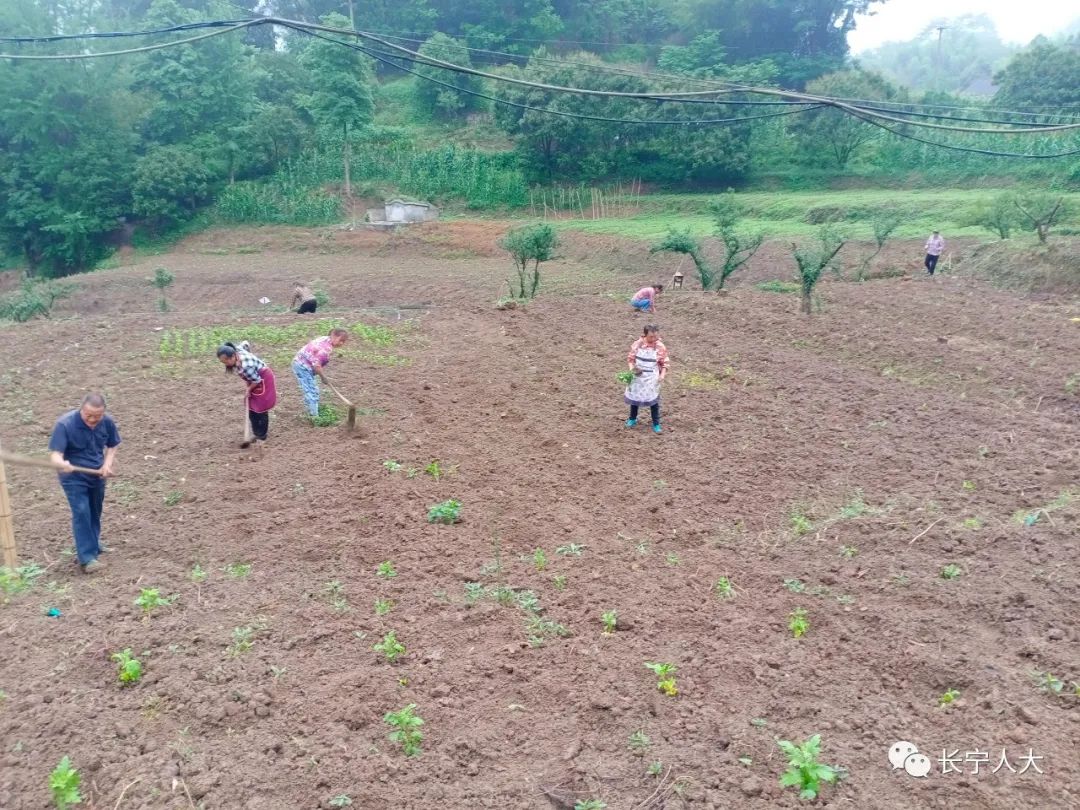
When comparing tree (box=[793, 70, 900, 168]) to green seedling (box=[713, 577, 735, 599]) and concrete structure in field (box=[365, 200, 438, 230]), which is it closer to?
concrete structure in field (box=[365, 200, 438, 230])

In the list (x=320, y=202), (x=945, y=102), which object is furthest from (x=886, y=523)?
(x=945, y=102)

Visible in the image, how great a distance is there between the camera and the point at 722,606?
5.82 m

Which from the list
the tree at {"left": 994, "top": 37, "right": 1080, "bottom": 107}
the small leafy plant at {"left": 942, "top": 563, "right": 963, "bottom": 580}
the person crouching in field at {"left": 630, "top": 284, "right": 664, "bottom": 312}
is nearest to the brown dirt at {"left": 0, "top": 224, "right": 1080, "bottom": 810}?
the small leafy plant at {"left": 942, "top": 563, "right": 963, "bottom": 580}

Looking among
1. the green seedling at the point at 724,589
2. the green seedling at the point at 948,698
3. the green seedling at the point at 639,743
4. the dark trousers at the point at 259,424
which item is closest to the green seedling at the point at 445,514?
the green seedling at the point at 724,589

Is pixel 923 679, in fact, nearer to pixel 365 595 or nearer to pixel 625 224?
pixel 365 595

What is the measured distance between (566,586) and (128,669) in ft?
9.62

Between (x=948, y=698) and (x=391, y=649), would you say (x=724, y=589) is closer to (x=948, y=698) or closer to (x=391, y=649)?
(x=948, y=698)

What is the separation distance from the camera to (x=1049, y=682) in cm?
463

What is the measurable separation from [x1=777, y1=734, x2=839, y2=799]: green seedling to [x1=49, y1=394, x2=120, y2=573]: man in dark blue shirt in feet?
17.7

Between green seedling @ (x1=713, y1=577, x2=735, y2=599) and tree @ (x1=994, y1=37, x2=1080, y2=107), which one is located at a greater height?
tree @ (x1=994, y1=37, x2=1080, y2=107)

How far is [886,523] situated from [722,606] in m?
2.01

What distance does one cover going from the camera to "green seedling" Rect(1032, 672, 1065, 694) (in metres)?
4.58

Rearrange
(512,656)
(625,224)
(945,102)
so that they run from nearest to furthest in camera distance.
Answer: (512,656) → (625,224) → (945,102)

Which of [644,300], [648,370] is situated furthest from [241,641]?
[644,300]
